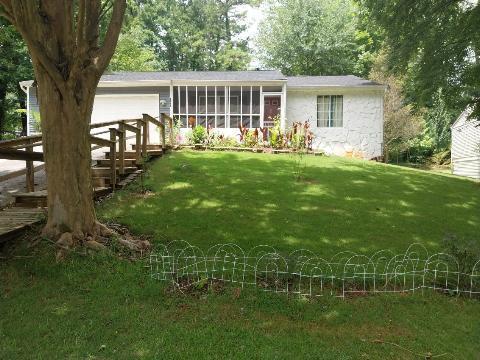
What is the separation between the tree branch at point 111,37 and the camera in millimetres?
6269

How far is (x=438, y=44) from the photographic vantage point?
37.5ft

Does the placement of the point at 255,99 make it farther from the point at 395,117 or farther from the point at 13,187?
the point at 13,187

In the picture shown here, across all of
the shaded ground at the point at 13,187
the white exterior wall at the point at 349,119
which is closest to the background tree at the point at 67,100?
the shaded ground at the point at 13,187

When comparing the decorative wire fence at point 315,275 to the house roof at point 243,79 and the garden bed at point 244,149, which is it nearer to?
the garden bed at point 244,149

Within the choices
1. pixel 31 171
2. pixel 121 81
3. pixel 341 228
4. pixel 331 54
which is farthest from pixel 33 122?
pixel 331 54

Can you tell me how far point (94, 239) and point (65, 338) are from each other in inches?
87.8

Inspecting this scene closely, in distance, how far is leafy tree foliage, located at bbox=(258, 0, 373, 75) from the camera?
35844mm

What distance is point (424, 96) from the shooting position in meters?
11.4

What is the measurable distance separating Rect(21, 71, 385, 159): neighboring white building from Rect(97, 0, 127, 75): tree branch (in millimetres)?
14019

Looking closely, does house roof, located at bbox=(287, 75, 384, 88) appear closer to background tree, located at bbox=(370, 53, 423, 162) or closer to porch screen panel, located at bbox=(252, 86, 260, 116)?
porch screen panel, located at bbox=(252, 86, 260, 116)

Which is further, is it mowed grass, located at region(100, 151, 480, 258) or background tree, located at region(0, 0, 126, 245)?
mowed grass, located at region(100, 151, 480, 258)

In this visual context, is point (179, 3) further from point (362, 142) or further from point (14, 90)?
point (362, 142)

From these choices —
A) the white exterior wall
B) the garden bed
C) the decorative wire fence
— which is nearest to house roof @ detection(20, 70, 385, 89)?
the white exterior wall

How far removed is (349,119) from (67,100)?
56.3ft
